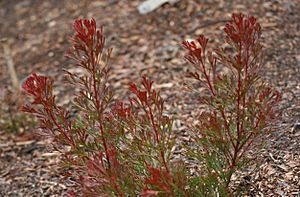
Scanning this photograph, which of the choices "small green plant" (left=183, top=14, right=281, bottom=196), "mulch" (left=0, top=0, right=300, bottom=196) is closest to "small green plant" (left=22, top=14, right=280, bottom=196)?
"small green plant" (left=183, top=14, right=281, bottom=196)

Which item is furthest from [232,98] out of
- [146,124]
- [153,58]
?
[153,58]

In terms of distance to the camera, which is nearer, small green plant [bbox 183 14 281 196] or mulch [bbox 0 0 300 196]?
small green plant [bbox 183 14 281 196]

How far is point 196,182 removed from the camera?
8.05ft

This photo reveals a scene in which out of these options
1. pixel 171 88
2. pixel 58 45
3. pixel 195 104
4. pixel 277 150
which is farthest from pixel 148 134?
pixel 58 45

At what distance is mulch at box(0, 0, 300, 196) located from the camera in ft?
10.6

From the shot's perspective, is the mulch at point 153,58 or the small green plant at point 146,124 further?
the mulch at point 153,58

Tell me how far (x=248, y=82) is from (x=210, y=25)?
276cm

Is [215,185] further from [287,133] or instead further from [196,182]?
[287,133]

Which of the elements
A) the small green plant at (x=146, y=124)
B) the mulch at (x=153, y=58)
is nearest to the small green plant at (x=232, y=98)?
the small green plant at (x=146, y=124)

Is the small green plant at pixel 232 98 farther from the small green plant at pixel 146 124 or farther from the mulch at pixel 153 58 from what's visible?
the mulch at pixel 153 58

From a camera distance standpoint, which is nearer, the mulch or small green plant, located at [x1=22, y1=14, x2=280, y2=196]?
small green plant, located at [x1=22, y1=14, x2=280, y2=196]

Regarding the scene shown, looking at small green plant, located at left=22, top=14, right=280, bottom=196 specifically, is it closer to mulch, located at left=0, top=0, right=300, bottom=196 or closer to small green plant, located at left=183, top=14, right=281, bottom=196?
small green plant, located at left=183, top=14, right=281, bottom=196

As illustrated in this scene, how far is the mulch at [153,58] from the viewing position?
3.22m

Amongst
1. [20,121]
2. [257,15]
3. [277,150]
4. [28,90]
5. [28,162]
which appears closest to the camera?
[28,90]
